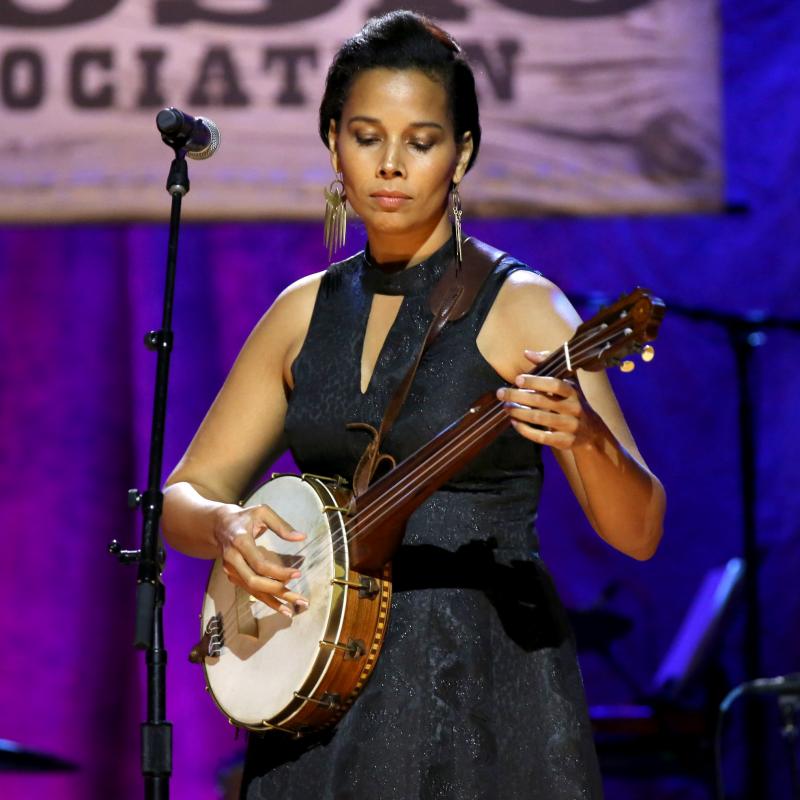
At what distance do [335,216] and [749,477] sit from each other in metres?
2.14

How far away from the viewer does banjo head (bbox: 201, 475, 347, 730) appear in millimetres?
2068

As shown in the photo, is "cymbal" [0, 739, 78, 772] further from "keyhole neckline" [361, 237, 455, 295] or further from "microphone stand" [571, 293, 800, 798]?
"microphone stand" [571, 293, 800, 798]

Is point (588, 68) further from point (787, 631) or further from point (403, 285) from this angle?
point (403, 285)

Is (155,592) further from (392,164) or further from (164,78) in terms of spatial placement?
(164,78)

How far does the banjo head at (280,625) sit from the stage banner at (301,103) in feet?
6.99

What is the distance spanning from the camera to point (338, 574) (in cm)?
207

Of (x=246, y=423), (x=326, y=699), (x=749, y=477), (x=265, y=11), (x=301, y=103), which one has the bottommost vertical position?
(x=326, y=699)

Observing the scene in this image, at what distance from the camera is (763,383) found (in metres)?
4.58

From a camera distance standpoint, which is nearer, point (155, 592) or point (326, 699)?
point (326, 699)

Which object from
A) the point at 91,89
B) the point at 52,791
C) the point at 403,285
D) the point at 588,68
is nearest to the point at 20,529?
the point at 52,791

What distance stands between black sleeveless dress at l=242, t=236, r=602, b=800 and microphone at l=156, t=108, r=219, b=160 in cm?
49

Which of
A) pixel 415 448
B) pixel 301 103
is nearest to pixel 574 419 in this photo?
pixel 415 448

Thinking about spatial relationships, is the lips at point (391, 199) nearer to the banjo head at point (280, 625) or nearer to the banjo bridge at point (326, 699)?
the banjo head at point (280, 625)

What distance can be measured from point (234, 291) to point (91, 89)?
76 cm
